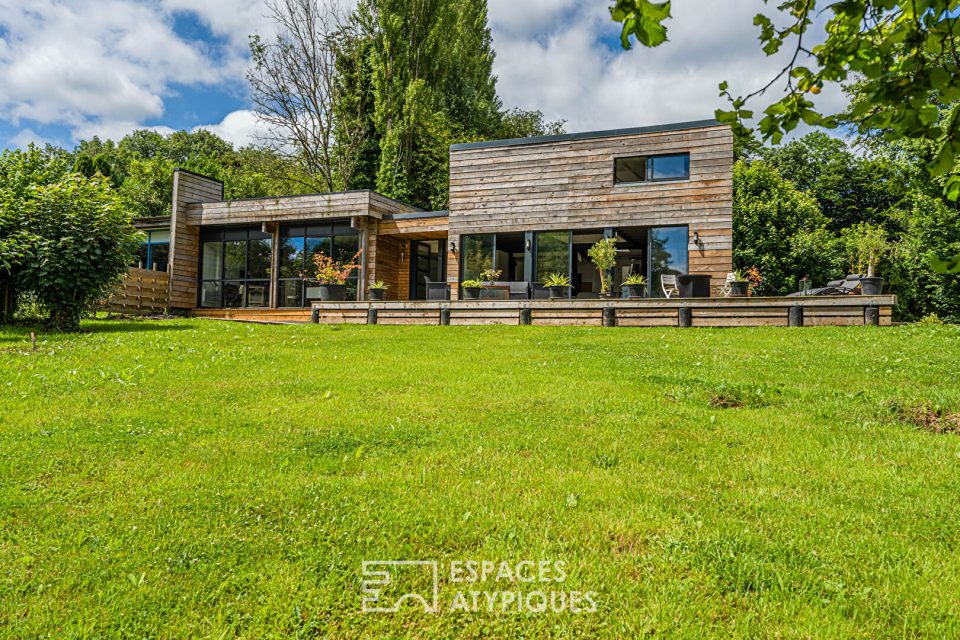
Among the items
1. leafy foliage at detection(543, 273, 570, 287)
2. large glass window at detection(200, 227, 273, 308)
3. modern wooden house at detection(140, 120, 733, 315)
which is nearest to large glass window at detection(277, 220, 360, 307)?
modern wooden house at detection(140, 120, 733, 315)

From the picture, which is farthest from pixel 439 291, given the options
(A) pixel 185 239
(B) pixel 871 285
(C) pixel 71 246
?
(B) pixel 871 285

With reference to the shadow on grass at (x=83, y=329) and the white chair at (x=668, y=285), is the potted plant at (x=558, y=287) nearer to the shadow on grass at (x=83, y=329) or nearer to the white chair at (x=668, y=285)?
the white chair at (x=668, y=285)

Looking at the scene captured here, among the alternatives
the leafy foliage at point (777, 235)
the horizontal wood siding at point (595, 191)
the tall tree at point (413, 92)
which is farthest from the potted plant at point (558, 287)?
the tall tree at point (413, 92)

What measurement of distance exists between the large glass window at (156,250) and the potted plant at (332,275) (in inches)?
284

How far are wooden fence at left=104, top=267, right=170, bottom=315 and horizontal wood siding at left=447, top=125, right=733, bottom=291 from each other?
34.4 feet

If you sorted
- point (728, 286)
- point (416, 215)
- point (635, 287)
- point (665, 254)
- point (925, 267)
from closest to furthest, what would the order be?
point (728, 286), point (635, 287), point (665, 254), point (416, 215), point (925, 267)

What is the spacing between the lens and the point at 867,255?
18297 mm

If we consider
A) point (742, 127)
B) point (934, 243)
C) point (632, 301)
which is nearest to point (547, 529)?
point (742, 127)

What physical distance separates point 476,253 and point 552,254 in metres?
2.38

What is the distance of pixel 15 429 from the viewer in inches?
179

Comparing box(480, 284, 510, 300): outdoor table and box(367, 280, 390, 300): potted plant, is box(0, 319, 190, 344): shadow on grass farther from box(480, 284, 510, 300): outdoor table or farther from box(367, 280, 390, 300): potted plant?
box(480, 284, 510, 300): outdoor table

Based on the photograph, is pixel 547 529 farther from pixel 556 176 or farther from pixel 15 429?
pixel 556 176

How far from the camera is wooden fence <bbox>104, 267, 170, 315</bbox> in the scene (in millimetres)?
18359

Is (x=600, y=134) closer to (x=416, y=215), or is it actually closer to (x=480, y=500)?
(x=416, y=215)
